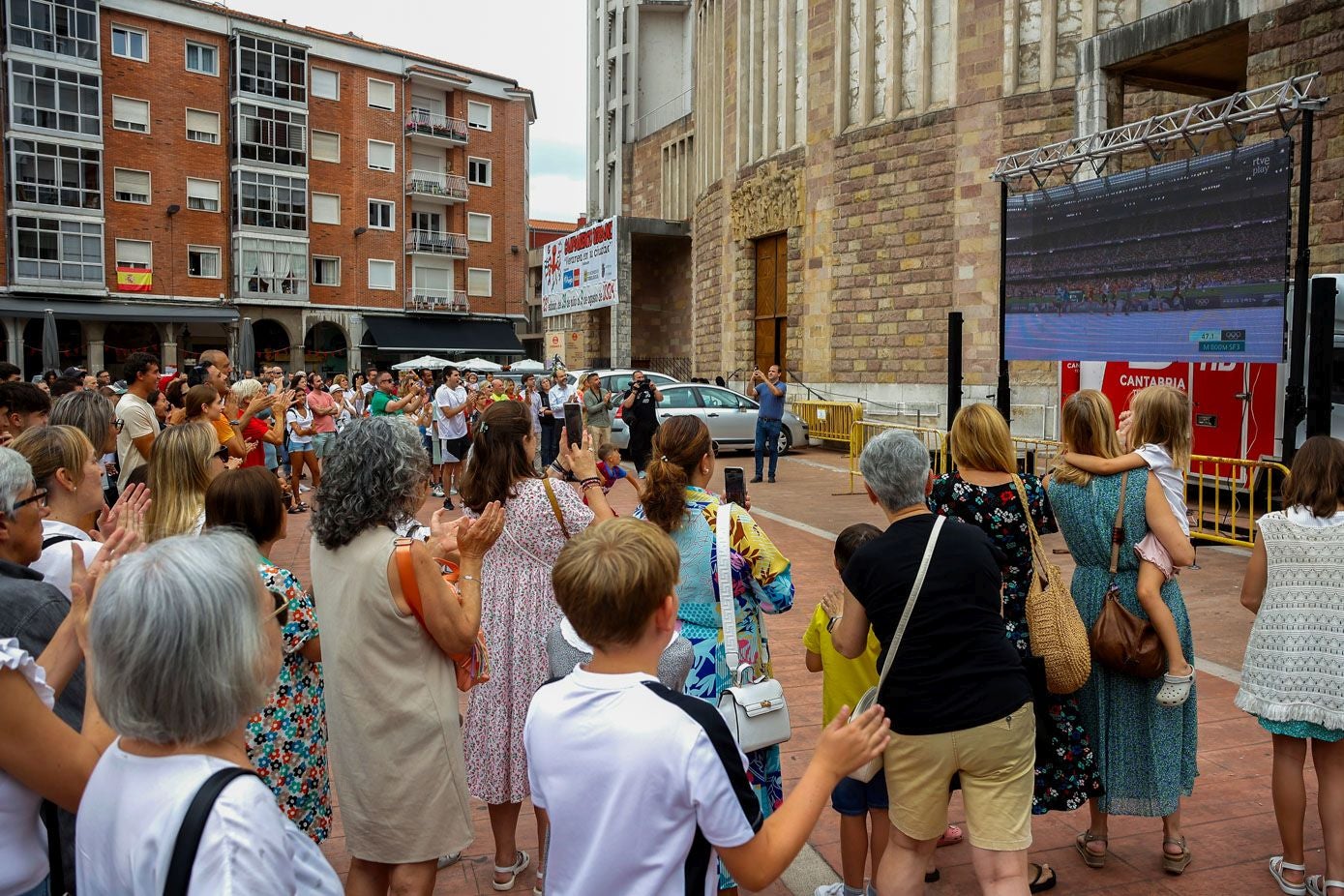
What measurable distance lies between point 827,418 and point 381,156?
1221 inches

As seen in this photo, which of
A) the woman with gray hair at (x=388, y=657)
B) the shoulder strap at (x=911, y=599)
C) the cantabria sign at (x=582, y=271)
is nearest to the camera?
the shoulder strap at (x=911, y=599)

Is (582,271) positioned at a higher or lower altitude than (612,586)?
higher

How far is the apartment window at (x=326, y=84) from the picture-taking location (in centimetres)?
4219

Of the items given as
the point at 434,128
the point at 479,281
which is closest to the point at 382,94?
the point at 434,128

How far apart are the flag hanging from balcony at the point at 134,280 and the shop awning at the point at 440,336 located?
28.1 feet

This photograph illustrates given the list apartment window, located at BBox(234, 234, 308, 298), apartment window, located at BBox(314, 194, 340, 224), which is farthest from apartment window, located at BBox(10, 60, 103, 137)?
apartment window, located at BBox(314, 194, 340, 224)

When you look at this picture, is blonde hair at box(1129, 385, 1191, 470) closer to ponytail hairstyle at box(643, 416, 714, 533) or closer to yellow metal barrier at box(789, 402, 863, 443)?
ponytail hairstyle at box(643, 416, 714, 533)

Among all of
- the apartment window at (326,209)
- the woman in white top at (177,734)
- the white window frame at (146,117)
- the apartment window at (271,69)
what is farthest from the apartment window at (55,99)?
the woman in white top at (177,734)

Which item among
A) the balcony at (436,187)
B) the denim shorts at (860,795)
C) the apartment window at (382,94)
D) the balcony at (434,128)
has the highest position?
the apartment window at (382,94)

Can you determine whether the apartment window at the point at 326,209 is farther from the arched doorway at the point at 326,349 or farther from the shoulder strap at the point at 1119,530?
the shoulder strap at the point at 1119,530

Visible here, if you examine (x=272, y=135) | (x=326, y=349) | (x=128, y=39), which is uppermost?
(x=128, y=39)

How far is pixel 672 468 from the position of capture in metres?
3.31

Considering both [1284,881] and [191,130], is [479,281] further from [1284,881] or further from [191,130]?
[1284,881]

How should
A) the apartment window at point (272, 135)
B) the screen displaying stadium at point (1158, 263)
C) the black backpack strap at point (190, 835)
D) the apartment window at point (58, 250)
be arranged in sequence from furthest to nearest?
the apartment window at point (272, 135)
the apartment window at point (58, 250)
the screen displaying stadium at point (1158, 263)
the black backpack strap at point (190, 835)
